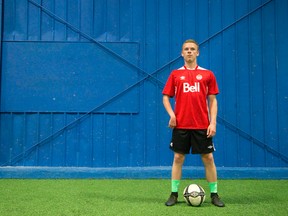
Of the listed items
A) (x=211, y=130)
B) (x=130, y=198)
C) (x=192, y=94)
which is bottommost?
(x=130, y=198)

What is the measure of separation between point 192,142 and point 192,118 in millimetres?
209

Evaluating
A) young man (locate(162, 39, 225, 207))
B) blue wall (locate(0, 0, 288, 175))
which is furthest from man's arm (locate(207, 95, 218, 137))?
blue wall (locate(0, 0, 288, 175))

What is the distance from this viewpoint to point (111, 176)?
178 inches

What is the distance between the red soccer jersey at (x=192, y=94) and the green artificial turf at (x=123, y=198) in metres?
0.72

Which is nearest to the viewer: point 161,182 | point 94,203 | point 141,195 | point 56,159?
point 94,203

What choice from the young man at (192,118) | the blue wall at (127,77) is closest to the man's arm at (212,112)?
the young man at (192,118)

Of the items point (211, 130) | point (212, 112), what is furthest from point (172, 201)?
point (212, 112)

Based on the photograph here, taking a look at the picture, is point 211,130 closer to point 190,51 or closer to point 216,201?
point 216,201

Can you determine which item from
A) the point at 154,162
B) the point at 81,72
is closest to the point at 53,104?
the point at 81,72

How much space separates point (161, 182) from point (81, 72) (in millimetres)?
1808

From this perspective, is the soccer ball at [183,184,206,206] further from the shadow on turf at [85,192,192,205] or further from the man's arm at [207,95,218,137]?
the man's arm at [207,95,218,137]

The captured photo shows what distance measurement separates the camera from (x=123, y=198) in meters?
3.35

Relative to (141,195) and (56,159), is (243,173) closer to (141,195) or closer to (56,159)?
(141,195)

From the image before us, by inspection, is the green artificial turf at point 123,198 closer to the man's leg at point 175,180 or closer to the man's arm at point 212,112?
the man's leg at point 175,180
